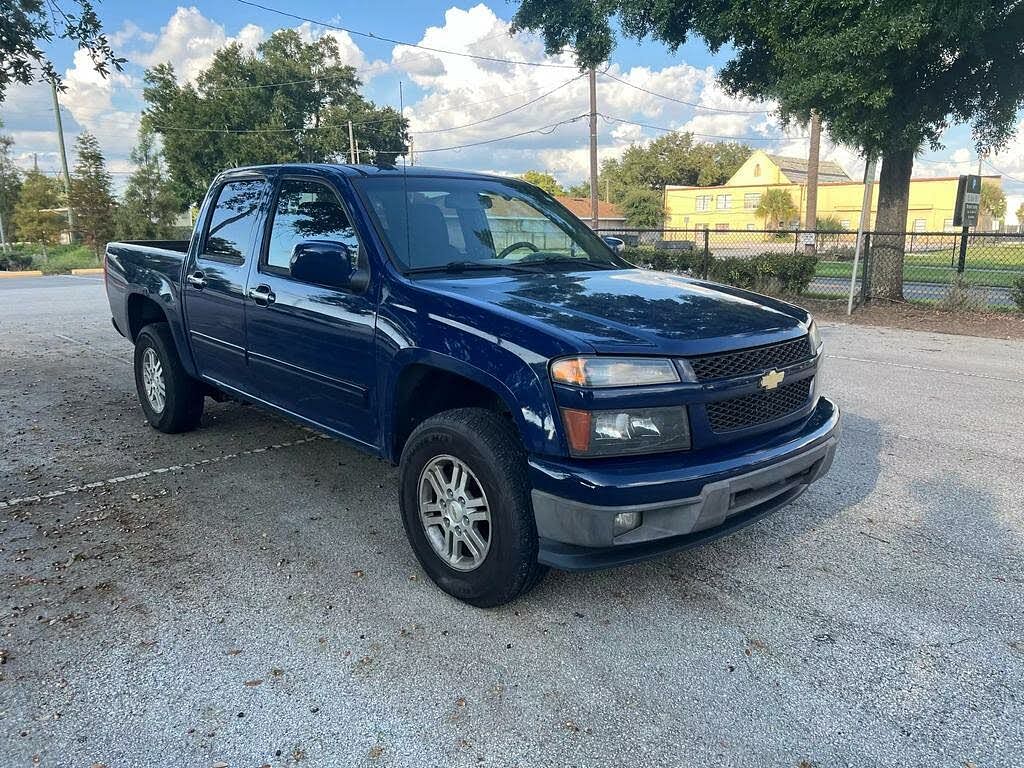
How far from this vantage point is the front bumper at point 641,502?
2.64 meters

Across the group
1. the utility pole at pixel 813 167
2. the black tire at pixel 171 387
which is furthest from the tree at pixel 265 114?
the black tire at pixel 171 387

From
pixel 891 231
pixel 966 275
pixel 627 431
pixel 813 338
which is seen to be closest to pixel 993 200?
pixel 966 275

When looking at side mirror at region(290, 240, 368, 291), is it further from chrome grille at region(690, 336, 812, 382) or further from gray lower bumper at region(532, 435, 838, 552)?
chrome grille at region(690, 336, 812, 382)

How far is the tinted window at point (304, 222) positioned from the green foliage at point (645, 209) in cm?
6551

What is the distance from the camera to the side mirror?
339 cm

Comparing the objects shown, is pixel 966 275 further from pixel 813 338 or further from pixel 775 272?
pixel 813 338

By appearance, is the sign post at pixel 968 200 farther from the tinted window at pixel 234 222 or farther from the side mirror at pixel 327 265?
the side mirror at pixel 327 265

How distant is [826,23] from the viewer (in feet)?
36.0

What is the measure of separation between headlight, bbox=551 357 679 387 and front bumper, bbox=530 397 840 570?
0.99 feet

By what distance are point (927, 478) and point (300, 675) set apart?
12.8ft

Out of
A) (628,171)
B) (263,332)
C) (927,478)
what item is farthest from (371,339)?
(628,171)

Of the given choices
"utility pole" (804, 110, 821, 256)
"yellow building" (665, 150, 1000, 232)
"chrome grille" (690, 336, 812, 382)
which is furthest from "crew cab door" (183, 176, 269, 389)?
"yellow building" (665, 150, 1000, 232)

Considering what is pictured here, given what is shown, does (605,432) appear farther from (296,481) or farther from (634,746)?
(296,481)

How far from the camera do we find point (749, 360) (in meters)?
3.01
